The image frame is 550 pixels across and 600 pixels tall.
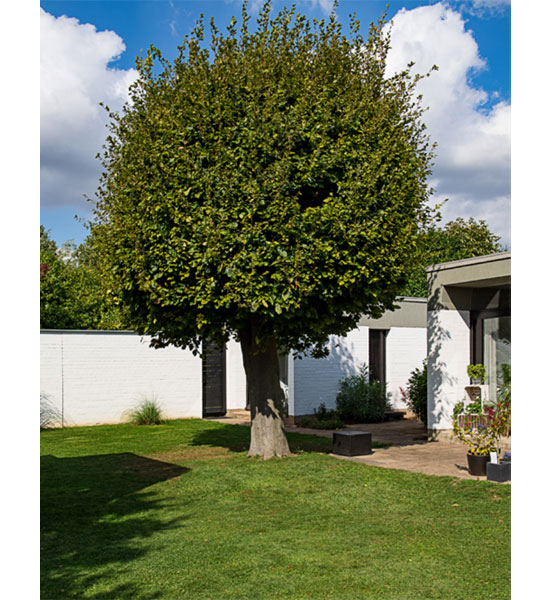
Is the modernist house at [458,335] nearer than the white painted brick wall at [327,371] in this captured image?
Yes

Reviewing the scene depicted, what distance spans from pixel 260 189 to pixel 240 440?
6.52m

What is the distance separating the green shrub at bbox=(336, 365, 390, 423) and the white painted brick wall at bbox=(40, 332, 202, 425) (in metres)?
4.26

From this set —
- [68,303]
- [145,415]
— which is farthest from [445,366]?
[68,303]

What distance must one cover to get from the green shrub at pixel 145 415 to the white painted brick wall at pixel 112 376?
0.27 meters

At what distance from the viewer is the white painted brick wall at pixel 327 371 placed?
1576cm

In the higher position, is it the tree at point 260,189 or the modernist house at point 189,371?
the tree at point 260,189

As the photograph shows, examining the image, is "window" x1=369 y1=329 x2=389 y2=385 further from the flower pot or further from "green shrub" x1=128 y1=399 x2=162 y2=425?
the flower pot

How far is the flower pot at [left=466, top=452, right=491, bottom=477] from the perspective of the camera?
8.39 m

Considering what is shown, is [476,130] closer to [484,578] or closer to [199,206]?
[199,206]

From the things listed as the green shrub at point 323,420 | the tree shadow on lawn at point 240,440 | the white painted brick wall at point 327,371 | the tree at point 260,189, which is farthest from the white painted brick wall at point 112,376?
the tree at point 260,189

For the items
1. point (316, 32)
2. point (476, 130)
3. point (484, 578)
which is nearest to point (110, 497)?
point (484, 578)

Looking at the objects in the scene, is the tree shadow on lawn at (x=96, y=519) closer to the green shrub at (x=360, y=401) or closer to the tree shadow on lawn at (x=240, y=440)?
the tree shadow on lawn at (x=240, y=440)

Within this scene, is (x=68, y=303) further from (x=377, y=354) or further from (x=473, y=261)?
(x=473, y=261)

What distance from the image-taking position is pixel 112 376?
16.3 metres
